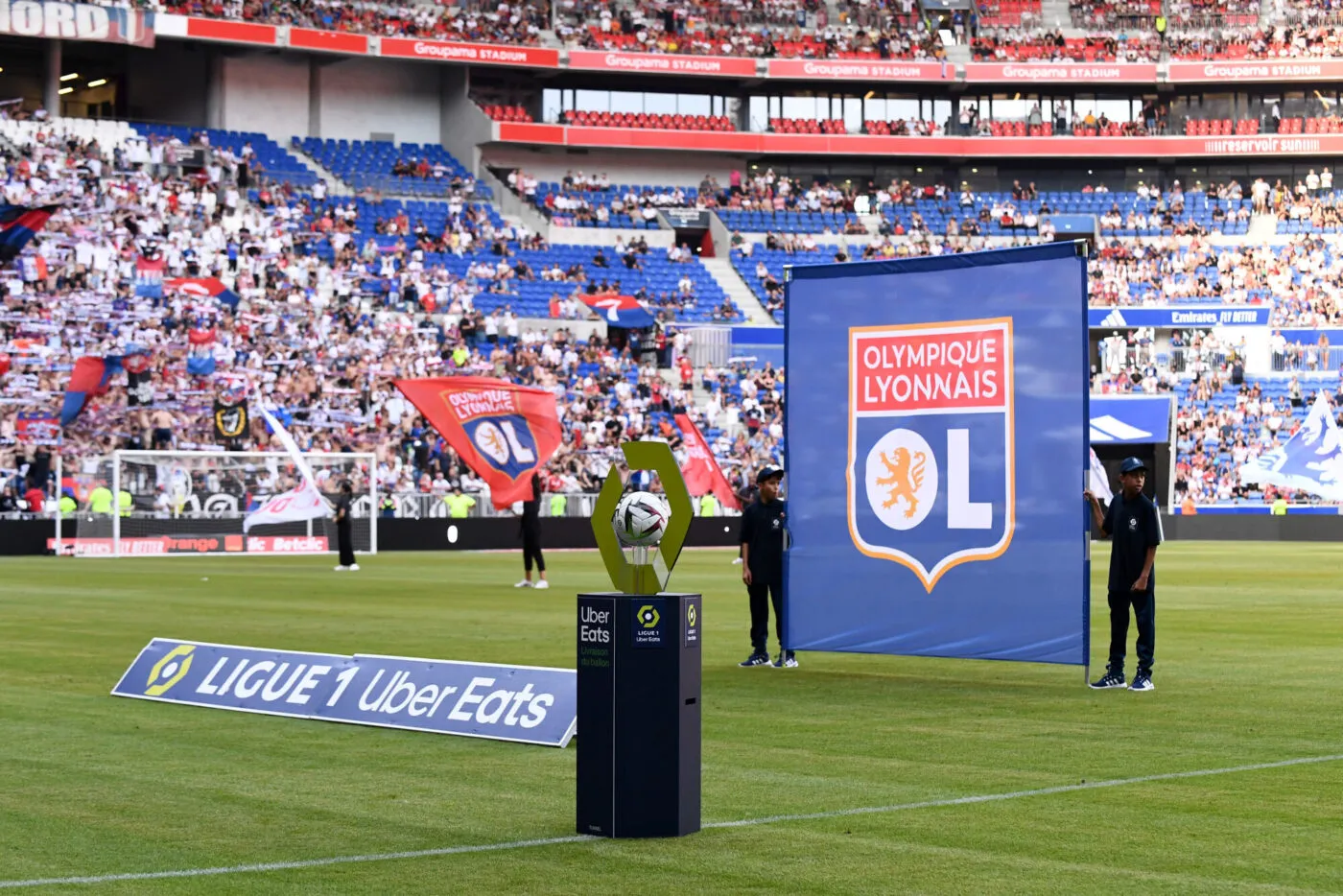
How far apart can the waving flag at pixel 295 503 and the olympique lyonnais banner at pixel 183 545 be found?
4.54 feet

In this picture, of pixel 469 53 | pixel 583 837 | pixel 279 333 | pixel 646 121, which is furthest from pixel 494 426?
pixel 646 121

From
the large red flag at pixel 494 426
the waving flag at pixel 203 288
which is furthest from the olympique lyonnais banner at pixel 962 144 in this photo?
the large red flag at pixel 494 426

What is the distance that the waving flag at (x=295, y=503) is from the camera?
139 feet

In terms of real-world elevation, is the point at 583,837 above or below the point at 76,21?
below

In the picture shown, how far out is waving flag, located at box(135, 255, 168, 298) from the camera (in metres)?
52.0

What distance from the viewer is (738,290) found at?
72.5 meters

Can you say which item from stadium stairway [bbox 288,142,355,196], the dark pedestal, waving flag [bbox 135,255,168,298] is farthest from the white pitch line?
stadium stairway [bbox 288,142,355,196]

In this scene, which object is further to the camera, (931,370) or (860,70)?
(860,70)

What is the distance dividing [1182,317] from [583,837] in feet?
213

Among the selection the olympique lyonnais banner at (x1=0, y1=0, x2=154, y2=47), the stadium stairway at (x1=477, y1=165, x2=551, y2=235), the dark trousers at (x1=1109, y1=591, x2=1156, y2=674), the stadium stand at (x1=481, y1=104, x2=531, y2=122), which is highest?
the olympique lyonnais banner at (x1=0, y1=0, x2=154, y2=47)

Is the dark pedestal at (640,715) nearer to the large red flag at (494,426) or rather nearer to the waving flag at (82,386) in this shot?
the large red flag at (494,426)

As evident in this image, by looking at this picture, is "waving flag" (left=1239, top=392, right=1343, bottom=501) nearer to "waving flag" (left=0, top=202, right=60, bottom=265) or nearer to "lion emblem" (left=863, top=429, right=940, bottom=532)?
"waving flag" (left=0, top=202, right=60, bottom=265)

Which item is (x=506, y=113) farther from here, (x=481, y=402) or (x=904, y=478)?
(x=904, y=478)

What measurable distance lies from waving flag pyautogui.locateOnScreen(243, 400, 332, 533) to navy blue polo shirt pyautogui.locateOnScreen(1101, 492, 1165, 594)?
2798 centimetres
